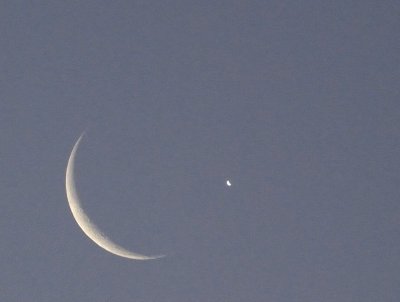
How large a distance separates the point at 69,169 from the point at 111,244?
7.72 feet

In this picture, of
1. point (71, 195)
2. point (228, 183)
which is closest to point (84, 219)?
point (71, 195)

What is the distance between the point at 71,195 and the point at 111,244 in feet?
5.49

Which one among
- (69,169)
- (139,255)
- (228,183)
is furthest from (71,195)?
(228,183)

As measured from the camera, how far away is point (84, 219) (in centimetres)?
1895

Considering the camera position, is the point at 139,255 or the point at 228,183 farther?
the point at 228,183

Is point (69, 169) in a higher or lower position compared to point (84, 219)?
higher

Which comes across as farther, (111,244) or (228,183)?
(228,183)

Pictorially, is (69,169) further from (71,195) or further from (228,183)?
(228,183)

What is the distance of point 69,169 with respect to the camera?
1972cm

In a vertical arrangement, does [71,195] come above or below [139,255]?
above

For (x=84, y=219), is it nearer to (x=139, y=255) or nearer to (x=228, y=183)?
(x=139, y=255)

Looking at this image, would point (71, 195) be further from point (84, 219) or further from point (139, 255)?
point (139, 255)

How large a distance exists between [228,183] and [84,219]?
374 cm

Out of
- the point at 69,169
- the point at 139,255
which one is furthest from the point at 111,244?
the point at 69,169
